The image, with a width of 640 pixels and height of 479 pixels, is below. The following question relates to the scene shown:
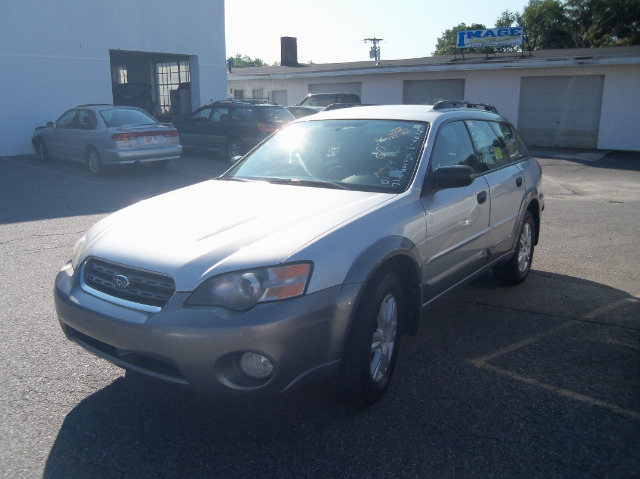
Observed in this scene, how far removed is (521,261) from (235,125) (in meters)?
11.5

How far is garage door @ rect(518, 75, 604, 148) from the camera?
21.4 metres

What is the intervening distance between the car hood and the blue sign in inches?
858

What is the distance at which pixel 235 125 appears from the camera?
16109 mm

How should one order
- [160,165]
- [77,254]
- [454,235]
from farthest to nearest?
[160,165] < [454,235] < [77,254]

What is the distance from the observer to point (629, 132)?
20.6 meters

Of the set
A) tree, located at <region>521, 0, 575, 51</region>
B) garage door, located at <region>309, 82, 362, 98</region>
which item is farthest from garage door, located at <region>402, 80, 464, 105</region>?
tree, located at <region>521, 0, 575, 51</region>

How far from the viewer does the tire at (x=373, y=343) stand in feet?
10.8

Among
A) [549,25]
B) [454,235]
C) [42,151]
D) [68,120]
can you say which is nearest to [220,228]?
[454,235]

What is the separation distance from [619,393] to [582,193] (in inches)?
382

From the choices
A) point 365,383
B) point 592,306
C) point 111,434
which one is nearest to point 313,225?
point 365,383

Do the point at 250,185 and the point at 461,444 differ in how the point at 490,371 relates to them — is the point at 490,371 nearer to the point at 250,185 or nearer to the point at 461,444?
the point at 461,444

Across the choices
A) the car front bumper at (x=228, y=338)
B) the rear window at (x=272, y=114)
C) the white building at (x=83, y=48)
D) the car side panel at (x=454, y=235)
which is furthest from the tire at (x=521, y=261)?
the white building at (x=83, y=48)

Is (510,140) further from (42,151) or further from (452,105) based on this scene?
(42,151)

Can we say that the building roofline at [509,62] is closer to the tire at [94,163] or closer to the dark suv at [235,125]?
the dark suv at [235,125]
